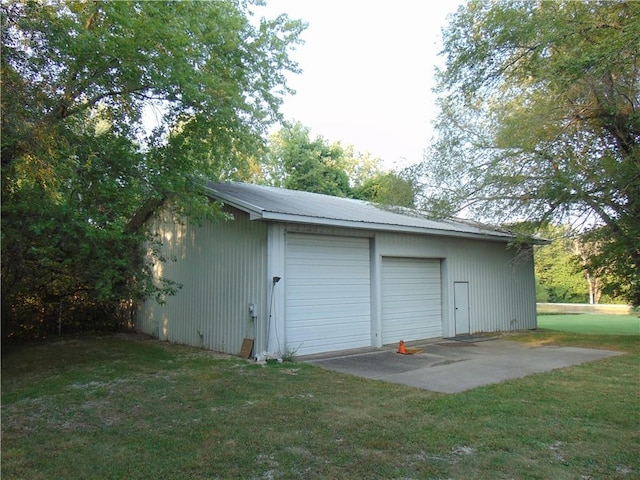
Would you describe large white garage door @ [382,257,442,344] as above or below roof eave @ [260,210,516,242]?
below

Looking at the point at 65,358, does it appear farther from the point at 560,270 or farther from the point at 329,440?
the point at 560,270

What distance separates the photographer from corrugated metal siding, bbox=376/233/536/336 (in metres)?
12.0

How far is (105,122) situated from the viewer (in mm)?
9086

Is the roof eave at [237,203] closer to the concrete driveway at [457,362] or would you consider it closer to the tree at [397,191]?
the concrete driveway at [457,362]

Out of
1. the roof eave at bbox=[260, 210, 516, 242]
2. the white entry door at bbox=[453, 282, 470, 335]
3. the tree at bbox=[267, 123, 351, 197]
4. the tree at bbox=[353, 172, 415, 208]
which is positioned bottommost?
the white entry door at bbox=[453, 282, 470, 335]

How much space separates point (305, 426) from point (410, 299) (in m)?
7.51

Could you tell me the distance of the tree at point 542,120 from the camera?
22.6ft

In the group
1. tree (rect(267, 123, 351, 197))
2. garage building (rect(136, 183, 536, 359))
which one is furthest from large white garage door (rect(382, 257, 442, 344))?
tree (rect(267, 123, 351, 197))

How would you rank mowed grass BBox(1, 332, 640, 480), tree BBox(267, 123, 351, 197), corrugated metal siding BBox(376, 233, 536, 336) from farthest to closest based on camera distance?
1. tree BBox(267, 123, 351, 197)
2. corrugated metal siding BBox(376, 233, 536, 336)
3. mowed grass BBox(1, 332, 640, 480)

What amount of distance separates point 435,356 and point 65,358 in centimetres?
744

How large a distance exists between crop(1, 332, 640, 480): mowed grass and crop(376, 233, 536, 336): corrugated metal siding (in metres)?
4.77

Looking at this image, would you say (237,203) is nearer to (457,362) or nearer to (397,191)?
(397,191)

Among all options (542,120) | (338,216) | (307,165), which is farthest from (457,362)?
(307,165)

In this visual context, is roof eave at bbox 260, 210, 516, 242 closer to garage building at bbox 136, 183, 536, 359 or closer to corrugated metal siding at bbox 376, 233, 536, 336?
garage building at bbox 136, 183, 536, 359
